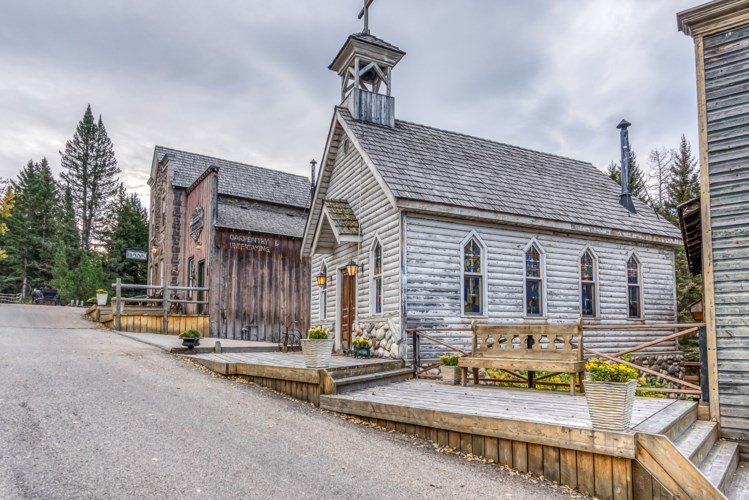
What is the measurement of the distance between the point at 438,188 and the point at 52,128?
147 feet

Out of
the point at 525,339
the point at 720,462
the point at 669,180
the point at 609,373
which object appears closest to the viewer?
the point at 609,373

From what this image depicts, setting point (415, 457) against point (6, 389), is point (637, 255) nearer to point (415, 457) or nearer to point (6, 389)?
point (415, 457)

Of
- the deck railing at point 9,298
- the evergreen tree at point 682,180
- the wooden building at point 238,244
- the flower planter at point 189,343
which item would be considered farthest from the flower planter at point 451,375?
the deck railing at point 9,298

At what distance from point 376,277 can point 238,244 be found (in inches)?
318

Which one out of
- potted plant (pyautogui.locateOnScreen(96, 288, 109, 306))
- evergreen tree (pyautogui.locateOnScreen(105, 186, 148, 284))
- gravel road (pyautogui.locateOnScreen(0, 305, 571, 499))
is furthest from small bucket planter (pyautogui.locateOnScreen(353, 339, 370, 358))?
evergreen tree (pyautogui.locateOnScreen(105, 186, 148, 284))

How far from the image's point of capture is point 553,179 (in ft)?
51.1

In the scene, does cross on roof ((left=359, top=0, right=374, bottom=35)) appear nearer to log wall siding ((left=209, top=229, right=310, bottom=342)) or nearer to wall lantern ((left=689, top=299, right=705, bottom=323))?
log wall siding ((left=209, top=229, right=310, bottom=342))

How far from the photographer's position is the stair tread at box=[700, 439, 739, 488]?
17.4 ft

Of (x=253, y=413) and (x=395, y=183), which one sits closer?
(x=253, y=413)

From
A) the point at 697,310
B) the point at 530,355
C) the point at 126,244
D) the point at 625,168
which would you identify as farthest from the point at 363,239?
the point at 126,244

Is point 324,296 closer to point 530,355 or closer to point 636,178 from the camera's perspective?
point 530,355

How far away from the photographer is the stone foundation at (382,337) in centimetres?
1080

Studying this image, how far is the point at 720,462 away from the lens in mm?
5832

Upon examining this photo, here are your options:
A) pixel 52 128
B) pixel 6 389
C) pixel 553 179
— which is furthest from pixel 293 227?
pixel 52 128
